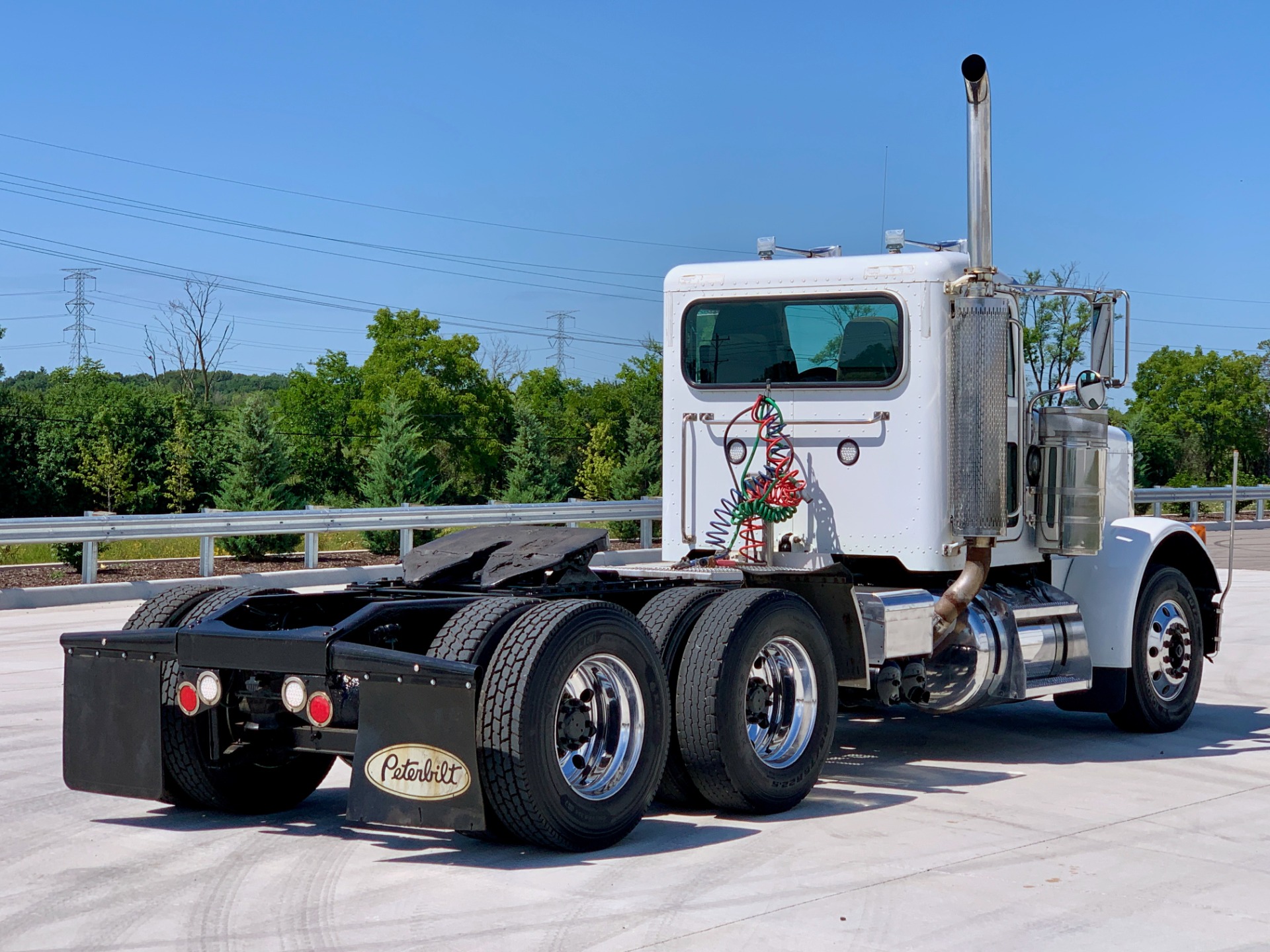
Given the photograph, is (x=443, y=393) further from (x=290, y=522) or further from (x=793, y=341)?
(x=793, y=341)

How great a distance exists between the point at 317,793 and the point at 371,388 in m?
83.4

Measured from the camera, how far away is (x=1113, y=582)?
364 inches

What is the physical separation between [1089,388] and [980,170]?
1.53 meters

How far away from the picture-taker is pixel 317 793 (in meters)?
7.58

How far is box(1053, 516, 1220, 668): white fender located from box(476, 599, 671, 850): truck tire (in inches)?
150

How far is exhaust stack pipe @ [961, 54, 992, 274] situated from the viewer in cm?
825

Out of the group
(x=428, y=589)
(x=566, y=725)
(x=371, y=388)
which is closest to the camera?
(x=566, y=725)

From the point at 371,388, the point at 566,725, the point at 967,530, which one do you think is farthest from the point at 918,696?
the point at 371,388

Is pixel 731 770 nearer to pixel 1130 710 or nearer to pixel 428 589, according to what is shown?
pixel 428 589

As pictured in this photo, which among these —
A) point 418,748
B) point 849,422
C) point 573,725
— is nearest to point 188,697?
point 418,748

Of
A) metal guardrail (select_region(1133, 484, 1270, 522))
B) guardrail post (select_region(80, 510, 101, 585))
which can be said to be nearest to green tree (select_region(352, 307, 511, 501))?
metal guardrail (select_region(1133, 484, 1270, 522))

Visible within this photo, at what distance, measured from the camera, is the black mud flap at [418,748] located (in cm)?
566

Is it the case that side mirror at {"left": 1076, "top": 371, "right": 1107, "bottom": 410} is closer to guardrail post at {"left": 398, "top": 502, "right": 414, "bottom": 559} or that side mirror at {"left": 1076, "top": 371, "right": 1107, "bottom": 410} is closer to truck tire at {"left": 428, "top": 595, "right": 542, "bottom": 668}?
truck tire at {"left": 428, "top": 595, "right": 542, "bottom": 668}

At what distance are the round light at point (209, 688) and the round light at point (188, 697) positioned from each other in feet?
0.13
